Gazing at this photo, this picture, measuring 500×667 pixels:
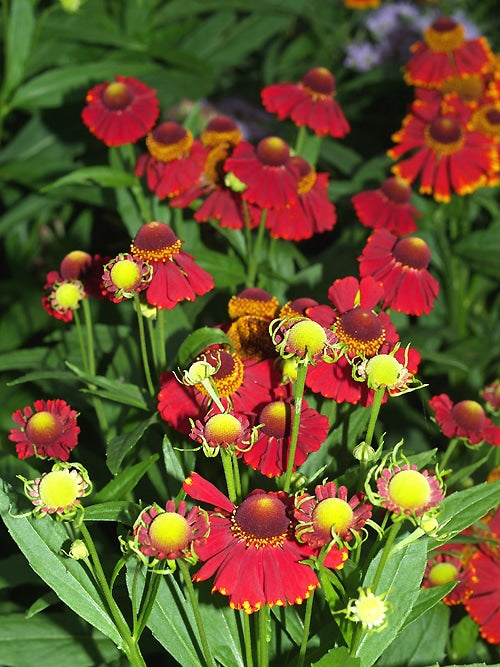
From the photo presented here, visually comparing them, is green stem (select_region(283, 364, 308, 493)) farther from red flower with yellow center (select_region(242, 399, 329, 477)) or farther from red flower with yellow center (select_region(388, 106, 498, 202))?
red flower with yellow center (select_region(388, 106, 498, 202))

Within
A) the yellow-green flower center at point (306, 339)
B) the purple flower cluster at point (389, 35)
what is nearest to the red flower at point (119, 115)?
the yellow-green flower center at point (306, 339)

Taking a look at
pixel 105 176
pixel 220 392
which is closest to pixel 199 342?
pixel 220 392


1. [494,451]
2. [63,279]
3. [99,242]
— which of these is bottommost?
[99,242]

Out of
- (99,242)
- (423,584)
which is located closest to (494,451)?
(423,584)

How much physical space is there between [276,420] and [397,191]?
0.62 metres

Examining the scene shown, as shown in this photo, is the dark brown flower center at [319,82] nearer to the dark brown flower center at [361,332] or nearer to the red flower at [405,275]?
the red flower at [405,275]

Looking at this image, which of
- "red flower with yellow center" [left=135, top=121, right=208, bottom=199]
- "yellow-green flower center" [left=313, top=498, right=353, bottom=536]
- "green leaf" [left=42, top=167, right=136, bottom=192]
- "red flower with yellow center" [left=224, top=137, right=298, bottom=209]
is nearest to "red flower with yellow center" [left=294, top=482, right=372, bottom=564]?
"yellow-green flower center" [left=313, top=498, right=353, bottom=536]

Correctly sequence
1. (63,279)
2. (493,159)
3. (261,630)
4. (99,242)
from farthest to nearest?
(99,242)
(493,159)
(63,279)
(261,630)

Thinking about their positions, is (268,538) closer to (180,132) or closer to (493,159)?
(180,132)

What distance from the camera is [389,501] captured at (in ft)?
2.52

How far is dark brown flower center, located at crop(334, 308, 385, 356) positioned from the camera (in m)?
0.99

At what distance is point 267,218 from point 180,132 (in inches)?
7.1

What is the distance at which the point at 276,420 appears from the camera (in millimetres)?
956

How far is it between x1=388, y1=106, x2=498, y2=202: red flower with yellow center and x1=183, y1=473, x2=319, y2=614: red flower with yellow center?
0.93m
